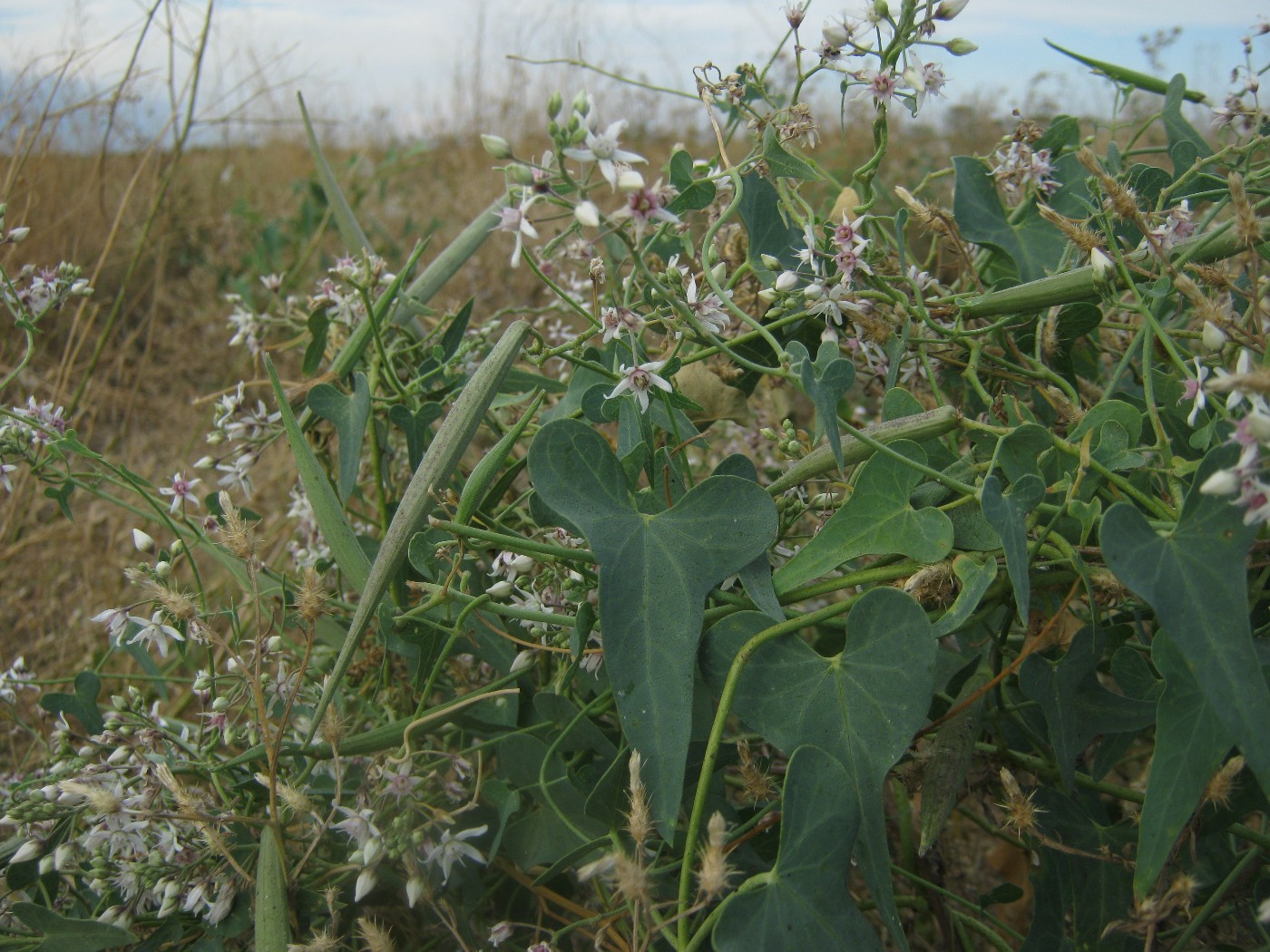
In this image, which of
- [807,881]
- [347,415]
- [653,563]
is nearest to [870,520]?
[653,563]

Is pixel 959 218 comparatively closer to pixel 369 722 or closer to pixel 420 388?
pixel 420 388

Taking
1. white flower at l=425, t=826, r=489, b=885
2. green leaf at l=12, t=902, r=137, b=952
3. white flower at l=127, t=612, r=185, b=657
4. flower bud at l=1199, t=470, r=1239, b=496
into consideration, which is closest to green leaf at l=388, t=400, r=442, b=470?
white flower at l=127, t=612, r=185, b=657

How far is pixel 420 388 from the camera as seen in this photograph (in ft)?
3.87

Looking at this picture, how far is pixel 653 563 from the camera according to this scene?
2.49ft

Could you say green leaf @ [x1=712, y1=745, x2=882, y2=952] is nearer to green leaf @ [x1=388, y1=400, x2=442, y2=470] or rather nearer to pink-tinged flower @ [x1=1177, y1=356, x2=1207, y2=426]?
pink-tinged flower @ [x1=1177, y1=356, x2=1207, y2=426]

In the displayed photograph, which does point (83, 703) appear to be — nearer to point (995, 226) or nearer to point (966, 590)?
point (966, 590)

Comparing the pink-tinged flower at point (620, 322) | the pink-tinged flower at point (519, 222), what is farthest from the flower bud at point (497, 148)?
the pink-tinged flower at point (620, 322)

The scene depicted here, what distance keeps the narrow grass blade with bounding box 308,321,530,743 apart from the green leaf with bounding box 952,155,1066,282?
0.60 m

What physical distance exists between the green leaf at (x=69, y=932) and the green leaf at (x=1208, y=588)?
0.98 meters

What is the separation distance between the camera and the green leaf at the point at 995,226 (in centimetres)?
107

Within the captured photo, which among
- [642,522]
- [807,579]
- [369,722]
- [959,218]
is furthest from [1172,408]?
[369,722]

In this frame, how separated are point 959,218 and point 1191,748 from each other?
2.23 feet

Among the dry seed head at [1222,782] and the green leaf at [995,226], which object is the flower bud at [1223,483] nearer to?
the dry seed head at [1222,782]

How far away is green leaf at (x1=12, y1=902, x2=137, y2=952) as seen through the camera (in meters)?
0.85
